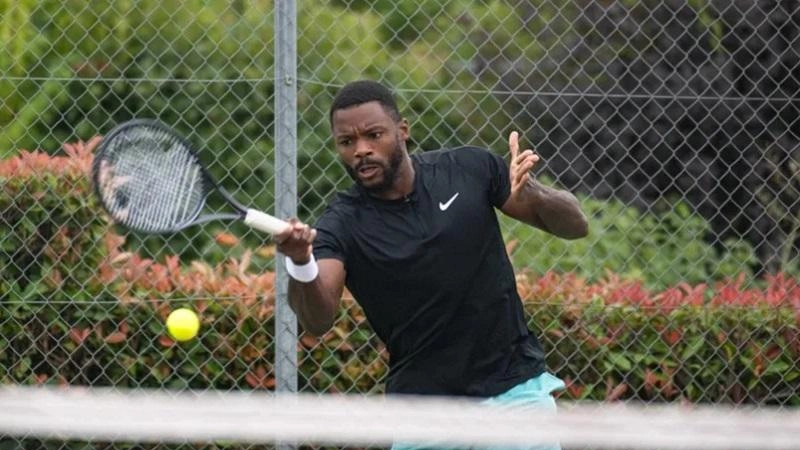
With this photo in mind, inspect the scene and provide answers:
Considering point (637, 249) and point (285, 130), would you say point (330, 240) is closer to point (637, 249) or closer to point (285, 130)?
point (285, 130)

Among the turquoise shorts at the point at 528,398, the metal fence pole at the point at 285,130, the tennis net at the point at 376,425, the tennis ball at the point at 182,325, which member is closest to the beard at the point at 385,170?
the turquoise shorts at the point at 528,398

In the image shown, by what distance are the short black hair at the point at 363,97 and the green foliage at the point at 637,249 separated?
173 centimetres

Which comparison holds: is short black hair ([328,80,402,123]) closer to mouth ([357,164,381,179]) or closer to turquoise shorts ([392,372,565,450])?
mouth ([357,164,381,179])

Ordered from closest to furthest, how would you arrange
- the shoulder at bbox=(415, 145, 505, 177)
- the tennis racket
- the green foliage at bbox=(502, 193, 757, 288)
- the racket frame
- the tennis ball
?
the racket frame
the tennis racket
the shoulder at bbox=(415, 145, 505, 177)
the tennis ball
the green foliage at bbox=(502, 193, 757, 288)

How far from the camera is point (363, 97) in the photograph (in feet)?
15.5

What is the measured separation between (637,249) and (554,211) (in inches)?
71.2

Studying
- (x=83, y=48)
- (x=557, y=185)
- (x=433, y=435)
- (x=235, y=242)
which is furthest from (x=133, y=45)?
(x=433, y=435)

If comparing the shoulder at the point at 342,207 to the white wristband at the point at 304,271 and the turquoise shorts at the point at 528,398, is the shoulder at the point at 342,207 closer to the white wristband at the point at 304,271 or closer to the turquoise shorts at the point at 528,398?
the white wristband at the point at 304,271

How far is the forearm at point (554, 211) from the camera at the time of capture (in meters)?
4.71

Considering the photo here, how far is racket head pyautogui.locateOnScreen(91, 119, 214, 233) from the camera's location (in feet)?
15.2

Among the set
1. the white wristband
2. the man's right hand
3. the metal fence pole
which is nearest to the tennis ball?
the metal fence pole

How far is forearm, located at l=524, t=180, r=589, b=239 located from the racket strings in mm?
912

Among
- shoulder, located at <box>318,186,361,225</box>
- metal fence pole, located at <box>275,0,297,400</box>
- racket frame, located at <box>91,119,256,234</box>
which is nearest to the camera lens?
racket frame, located at <box>91,119,256,234</box>

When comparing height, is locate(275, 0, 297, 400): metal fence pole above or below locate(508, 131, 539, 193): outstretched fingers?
above
